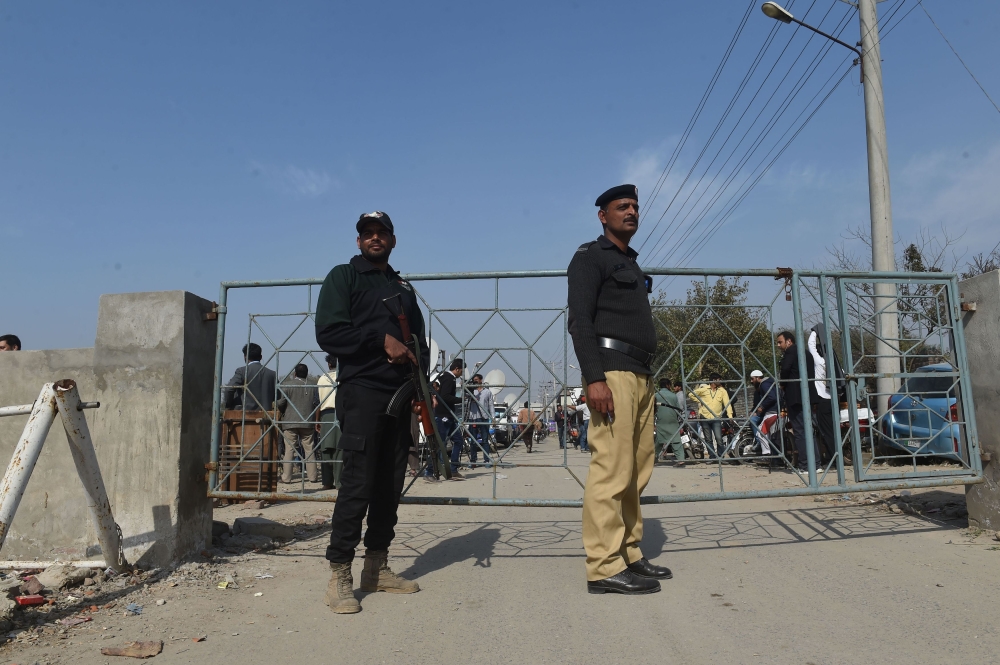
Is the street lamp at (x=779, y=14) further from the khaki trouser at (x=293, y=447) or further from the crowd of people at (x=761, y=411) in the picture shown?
the khaki trouser at (x=293, y=447)

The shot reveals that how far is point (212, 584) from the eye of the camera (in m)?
3.70

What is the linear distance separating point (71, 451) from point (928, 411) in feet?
17.4

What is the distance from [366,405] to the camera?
11.1 feet

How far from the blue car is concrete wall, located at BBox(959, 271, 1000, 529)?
0.51 feet

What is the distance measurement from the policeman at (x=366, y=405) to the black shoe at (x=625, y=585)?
965mm

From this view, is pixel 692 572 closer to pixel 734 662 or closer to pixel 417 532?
pixel 734 662

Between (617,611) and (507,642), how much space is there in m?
0.62

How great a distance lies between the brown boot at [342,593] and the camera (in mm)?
3201

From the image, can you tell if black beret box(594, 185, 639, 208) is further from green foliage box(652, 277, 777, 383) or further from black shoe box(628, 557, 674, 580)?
black shoe box(628, 557, 674, 580)

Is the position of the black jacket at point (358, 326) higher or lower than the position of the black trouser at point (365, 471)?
higher

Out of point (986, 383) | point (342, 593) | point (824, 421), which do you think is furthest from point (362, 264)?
point (824, 421)

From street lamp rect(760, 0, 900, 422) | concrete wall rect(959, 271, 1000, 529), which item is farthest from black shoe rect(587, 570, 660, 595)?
street lamp rect(760, 0, 900, 422)

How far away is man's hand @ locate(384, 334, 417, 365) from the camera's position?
340 centimetres

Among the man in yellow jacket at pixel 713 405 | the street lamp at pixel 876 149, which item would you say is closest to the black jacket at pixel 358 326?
the man in yellow jacket at pixel 713 405
